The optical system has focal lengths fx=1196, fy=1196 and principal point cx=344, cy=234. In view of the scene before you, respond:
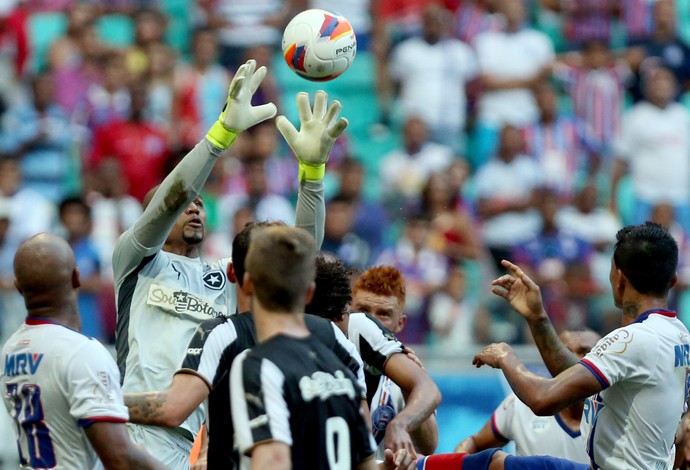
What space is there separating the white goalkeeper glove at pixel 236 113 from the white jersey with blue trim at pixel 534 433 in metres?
2.86

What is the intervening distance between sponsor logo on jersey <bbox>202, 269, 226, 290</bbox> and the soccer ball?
1436mm

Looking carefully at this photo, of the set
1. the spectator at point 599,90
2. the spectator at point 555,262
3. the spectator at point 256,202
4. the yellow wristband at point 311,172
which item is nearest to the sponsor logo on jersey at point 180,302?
the yellow wristband at point 311,172

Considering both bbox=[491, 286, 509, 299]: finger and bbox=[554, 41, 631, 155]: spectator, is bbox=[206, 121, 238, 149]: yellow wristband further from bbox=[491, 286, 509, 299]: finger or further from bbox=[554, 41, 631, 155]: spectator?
bbox=[554, 41, 631, 155]: spectator

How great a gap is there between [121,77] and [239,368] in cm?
1079

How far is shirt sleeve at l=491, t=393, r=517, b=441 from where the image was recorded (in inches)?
328

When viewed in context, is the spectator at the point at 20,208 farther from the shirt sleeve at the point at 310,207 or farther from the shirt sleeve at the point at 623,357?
the shirt sleeve at the point at 623,357

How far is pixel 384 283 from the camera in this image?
7.44 meters

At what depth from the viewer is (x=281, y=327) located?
15.7 feet

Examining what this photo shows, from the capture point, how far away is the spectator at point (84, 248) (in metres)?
11.5

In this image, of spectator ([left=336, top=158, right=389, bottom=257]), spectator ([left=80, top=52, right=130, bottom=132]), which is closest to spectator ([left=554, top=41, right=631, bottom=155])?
spectator ([left=336, top=158, right=389, bottom=257])

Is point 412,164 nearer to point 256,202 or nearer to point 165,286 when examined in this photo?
point 256,202

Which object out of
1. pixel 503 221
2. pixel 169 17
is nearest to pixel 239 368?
pixel 503 221

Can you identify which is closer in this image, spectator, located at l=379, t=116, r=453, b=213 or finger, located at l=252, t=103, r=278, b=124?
finger, located at l=252, t=103, r=278, b=124

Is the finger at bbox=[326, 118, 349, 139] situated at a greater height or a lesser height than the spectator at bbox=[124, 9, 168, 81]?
lesser
